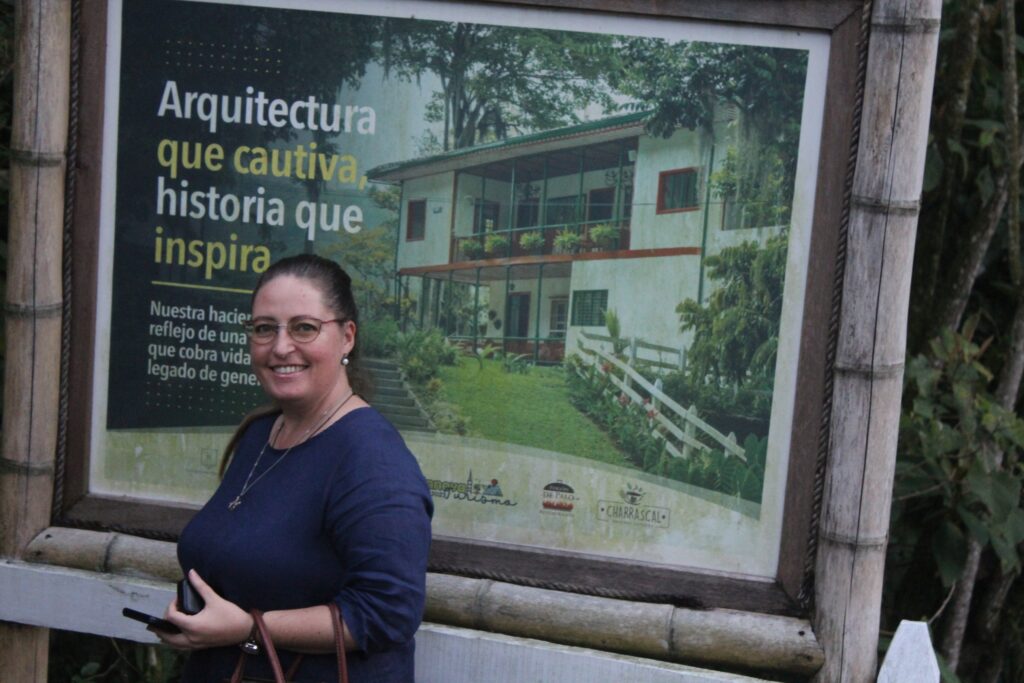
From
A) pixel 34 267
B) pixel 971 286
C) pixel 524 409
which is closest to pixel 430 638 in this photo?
pixel 524 409

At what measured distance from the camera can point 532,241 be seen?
279 centimetres

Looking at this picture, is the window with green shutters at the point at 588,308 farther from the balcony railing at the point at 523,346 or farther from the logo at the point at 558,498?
the logo at the point at 558,498

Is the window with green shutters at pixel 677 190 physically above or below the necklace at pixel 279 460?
above

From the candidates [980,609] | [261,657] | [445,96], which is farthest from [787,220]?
[980,609]

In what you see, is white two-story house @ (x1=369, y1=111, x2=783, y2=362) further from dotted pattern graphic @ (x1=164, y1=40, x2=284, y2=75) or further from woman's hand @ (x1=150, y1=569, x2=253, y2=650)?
woman's hand @ (x1=150, y1=569, x2=253, y2=650)

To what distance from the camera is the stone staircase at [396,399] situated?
288 cm

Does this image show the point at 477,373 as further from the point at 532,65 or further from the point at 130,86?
the point at 130,86

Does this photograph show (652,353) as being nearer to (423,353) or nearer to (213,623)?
(423,353)

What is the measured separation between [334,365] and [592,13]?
1.01m

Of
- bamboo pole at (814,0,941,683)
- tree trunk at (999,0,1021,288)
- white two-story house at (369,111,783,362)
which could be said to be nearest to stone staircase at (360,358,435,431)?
white two-story house at (369,111,783,362)

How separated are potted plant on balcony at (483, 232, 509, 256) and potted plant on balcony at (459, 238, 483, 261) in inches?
0.6

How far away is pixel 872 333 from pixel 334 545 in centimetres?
127

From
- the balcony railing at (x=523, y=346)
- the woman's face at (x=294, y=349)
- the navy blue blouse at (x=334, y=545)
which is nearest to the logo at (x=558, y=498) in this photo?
the balcony railing at (x=523, y=346)

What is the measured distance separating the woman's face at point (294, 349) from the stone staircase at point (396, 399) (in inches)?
18.9
